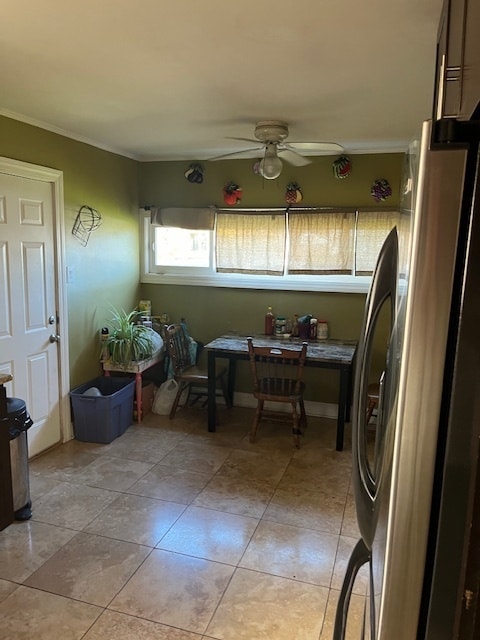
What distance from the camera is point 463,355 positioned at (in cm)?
55

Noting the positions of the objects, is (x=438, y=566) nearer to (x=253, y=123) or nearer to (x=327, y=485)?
(x=327, y=485)

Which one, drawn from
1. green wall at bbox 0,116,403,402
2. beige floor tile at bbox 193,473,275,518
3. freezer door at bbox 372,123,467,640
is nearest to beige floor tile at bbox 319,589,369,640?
beige floor tile at bbox 193,473,275,518

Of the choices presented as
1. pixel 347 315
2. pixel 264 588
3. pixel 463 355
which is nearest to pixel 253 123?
pixel 347 315

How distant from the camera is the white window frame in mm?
4512

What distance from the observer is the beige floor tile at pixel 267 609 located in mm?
2098

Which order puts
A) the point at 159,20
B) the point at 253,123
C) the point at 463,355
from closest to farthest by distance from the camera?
the point at 463,355, the point at 159,20, the point at 253,123

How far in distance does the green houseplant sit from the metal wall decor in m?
0.78

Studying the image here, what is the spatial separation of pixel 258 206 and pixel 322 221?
24.7 inches

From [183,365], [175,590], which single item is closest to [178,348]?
[183,365]

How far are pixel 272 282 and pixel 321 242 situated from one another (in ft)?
1.94

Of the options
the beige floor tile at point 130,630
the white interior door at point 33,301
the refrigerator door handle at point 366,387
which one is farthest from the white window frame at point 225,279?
the refrigerator door handle at point 366,387

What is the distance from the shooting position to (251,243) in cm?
468

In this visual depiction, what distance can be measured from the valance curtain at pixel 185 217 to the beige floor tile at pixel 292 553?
9.40 ft

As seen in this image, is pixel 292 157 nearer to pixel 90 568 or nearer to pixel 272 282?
pixel 272 282
